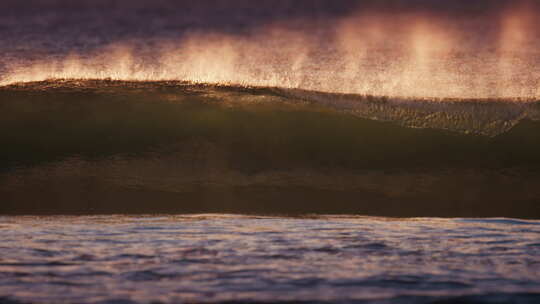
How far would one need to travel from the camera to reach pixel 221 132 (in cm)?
439

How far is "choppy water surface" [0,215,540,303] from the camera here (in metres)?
2.00

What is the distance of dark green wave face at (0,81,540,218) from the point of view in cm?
414

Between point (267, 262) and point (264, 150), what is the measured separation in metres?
2.00

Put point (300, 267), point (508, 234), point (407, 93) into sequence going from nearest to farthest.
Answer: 1. point (300, 267)
2. point (508, 234)
3. point (407, 93)

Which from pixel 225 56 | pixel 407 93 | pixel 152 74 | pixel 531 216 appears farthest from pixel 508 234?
pixel 152 74

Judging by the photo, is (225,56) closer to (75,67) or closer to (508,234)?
(75,67)

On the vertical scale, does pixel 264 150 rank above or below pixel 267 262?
above

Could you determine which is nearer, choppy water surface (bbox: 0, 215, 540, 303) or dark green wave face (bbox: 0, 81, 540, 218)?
choppy water surface (bbox: 0, 215, 540, 303)

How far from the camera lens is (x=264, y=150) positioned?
4328 mm

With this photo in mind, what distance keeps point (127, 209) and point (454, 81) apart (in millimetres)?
1778

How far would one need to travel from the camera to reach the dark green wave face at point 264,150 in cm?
414

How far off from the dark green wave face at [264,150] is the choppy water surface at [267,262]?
0.76 meters

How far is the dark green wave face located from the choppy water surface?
0.76 m

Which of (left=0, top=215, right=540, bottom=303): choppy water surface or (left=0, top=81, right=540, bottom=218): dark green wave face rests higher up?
(left=0, top=81, right=540, bottom=218): dark green wave face
